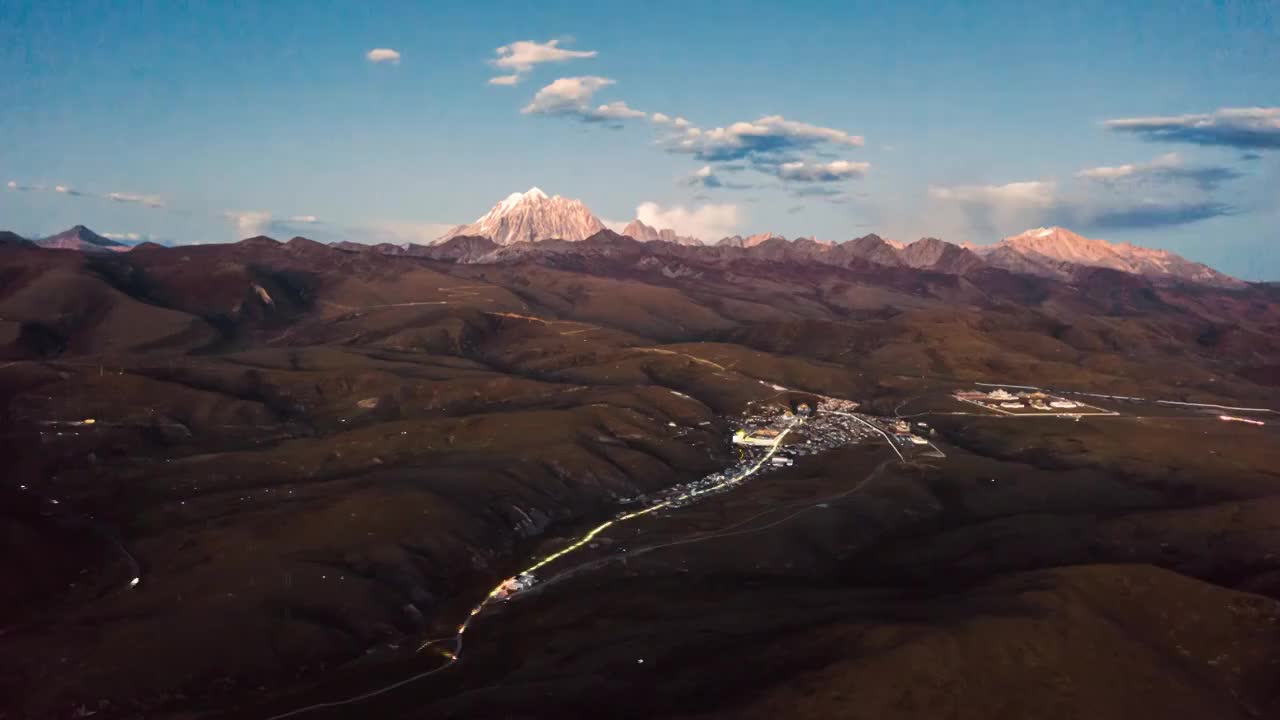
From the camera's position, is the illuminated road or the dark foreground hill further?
the illuminated road

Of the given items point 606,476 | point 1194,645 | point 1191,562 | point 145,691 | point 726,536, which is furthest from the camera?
Result: point 606,476

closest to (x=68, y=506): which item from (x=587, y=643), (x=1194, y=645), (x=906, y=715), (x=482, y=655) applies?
(x=482, y=655)

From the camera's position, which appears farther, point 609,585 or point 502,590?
point 502,590

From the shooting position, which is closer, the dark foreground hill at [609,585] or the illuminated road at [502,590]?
the dark foreground hill at [609,585]

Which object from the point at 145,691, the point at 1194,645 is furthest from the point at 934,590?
the point at 145,691

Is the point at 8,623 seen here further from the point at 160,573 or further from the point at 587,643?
the point at 587,643

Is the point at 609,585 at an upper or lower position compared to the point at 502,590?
upper

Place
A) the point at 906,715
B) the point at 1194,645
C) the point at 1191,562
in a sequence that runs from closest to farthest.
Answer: the point at 906,715
the point at 1194,645
the point at 1191,562

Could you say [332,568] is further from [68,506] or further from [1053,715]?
[1053,715]

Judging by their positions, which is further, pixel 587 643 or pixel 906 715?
pixel 587 643
